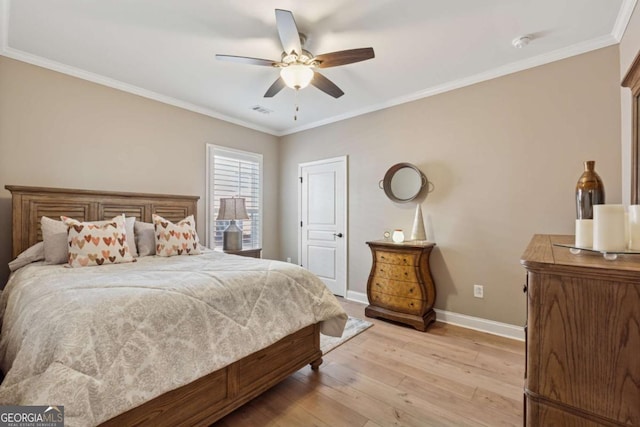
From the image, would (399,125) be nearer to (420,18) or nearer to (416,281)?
(420,18)

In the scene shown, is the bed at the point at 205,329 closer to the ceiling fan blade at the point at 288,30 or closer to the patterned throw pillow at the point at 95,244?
the patterned throw pillow at the point at 95,244

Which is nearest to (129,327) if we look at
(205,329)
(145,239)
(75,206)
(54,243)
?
(205,329)

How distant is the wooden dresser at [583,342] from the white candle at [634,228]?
8 centimetres

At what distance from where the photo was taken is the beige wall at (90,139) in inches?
99.3

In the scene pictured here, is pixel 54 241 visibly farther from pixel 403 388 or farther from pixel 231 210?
pixel 403 388

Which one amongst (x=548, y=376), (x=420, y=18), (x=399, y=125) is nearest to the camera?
(x=548, y=376)

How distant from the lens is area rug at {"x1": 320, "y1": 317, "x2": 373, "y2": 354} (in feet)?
8.68

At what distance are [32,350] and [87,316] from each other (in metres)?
0.22

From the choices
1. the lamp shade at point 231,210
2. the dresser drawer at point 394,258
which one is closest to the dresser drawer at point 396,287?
the dresser drawer at point 394,258

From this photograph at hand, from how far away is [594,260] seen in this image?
2.80 feet

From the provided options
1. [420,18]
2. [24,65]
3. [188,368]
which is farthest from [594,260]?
[24,65]

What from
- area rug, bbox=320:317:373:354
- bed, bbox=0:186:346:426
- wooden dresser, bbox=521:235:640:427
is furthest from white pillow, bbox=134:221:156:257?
wooden dresser, bbox=521:235:640:427

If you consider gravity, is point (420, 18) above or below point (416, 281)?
above

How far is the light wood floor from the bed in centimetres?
15
